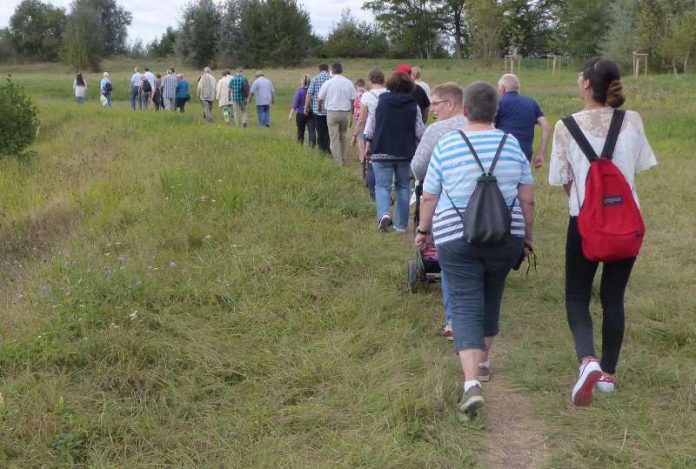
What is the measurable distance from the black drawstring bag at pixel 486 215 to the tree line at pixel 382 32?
1393 inches

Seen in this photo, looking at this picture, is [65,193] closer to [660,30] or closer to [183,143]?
[183,143]

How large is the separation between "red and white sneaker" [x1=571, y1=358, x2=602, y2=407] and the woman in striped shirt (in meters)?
0.56

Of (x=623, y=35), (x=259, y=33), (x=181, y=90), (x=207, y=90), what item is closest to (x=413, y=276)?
(x=207, y=90)

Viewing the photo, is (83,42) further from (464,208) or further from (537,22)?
(464,208)

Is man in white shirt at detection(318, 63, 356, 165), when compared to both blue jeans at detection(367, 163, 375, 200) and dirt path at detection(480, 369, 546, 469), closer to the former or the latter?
blue jeans at detection(367, 163, 375, 200)

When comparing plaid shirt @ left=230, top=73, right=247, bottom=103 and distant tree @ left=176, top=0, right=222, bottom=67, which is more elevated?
distant tree @ left=176, top=0, right=222, bottom=67

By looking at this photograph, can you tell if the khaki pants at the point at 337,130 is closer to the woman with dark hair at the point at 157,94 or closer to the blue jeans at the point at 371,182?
the blue jeans at the point at 371,182

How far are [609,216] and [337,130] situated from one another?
824 cm

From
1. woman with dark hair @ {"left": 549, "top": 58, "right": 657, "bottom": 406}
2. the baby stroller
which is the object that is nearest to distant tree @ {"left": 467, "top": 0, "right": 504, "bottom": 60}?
the baby stroller

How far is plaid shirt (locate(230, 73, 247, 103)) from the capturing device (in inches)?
719

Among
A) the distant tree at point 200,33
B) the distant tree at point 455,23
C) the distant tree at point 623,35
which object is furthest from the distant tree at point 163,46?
the distant tree at point 623,35

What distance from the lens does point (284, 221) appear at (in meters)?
7.02

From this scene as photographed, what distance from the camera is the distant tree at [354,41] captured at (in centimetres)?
7394

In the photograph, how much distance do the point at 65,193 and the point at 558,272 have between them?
6217 millimetres
